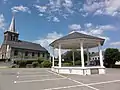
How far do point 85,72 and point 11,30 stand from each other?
5547 cm

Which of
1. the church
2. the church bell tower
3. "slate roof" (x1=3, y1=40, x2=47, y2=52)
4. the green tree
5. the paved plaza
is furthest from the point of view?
the church bell tower

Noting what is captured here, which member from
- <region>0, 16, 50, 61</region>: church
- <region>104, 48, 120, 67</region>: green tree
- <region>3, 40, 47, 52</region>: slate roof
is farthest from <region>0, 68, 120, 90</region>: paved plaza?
<region>3, 40, 47, 52</region>: slate roof

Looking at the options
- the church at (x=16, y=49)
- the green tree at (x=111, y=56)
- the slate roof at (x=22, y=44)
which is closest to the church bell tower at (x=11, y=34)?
the church at (x=16, y=49)

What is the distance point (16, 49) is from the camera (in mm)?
55156

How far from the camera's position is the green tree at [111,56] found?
4013 cm

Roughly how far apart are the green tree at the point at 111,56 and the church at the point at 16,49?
2939 cm

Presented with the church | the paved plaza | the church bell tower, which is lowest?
the paved plaza

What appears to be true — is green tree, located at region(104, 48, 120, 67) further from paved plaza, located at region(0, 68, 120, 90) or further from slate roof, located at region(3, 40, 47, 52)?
slate roof, located at region(3, 40, 47, 52)

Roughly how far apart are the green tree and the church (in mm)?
29386

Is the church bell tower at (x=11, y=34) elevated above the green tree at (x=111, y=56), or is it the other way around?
the church bell tower at (x=11, y=34)

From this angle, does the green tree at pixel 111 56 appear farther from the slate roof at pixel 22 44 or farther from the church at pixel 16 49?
the slate roof at pixel 22 44

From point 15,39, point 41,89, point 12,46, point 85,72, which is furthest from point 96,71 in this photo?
point 15,39

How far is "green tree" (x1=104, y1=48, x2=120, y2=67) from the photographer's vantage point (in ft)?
132

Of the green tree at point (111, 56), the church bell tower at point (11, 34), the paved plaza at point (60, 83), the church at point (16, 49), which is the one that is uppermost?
the church bell tower at point (11, 34)
